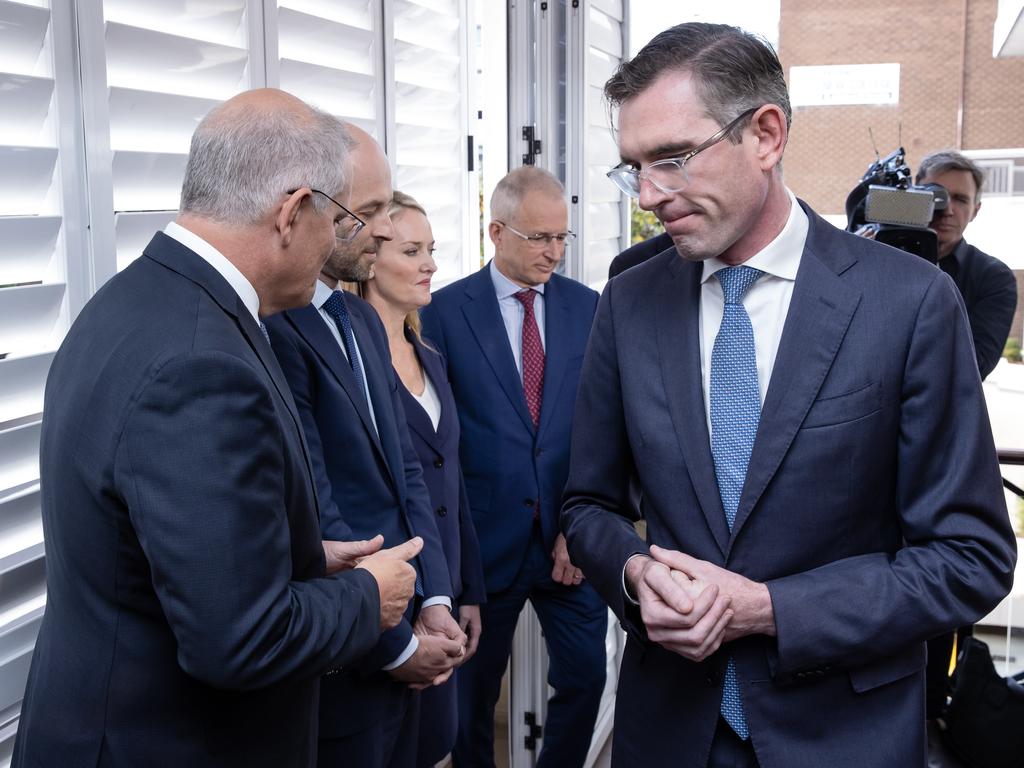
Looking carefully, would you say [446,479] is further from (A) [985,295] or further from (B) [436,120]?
(A) [985,295]

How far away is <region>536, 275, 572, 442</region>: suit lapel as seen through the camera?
2633 mm

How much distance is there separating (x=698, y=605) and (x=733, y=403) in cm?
29

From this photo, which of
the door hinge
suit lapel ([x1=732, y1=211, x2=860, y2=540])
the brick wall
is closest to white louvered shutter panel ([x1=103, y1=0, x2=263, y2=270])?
suit lapel ([x1=732, y1=211, x2=860, y2=540])

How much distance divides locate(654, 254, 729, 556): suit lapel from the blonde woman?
0.87 metres

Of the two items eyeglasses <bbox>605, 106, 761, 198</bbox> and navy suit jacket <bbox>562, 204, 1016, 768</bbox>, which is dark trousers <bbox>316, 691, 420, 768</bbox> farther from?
eyeglasses <bbox>605, 106, 761, 198</bbox>

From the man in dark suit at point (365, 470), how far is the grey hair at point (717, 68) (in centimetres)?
56

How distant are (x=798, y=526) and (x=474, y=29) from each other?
201cm

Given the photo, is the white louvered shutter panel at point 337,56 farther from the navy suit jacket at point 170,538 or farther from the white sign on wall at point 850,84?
the white sign on wall at point 850,84

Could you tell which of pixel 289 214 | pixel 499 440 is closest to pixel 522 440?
pixel 499 440

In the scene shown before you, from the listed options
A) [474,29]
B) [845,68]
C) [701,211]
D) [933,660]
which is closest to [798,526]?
[701,211]

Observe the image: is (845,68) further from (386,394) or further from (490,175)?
(386,394)

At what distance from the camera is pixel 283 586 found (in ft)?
3.60

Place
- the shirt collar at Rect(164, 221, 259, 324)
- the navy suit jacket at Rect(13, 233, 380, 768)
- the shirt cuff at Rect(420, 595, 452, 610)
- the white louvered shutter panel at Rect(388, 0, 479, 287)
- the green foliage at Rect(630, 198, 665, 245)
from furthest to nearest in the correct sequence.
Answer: the green foliage at Rect(630, 198, 665, 245)
the white louvered shutter panel at Rect(388, 0, 479, 287)
the shirt cuff at Rect(420, 595, 452, 610)
the shirt collar at Rect(164, 221, 259, 324)
the navy suit jacket at Rect(13, 233, 380, 768)

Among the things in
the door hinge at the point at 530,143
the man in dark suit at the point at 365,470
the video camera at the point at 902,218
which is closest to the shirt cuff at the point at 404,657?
the man in dark suit at the point at 365,470
